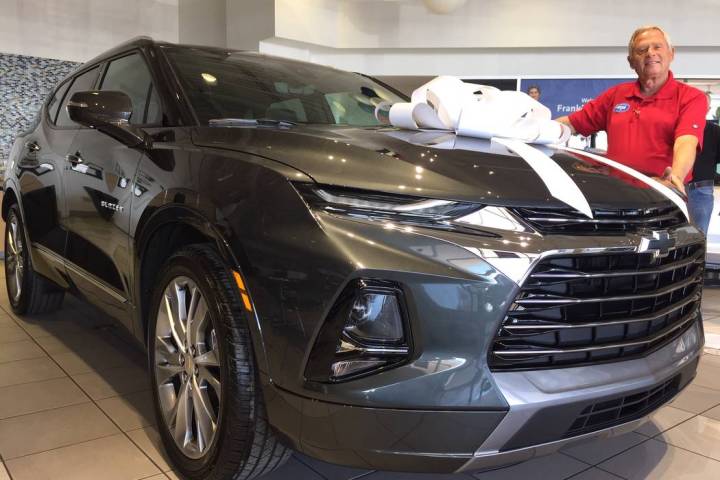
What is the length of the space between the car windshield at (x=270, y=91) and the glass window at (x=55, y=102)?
1.12 meters

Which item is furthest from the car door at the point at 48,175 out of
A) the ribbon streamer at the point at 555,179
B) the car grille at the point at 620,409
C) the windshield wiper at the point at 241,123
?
the car grille at the point at 620,409

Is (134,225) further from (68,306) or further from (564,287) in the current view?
(68,306)

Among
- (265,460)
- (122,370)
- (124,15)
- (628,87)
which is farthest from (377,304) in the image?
(124,15)

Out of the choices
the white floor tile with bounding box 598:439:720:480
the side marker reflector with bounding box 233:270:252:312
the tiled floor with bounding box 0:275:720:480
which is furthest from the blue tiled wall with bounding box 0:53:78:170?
the white floor tile with bounding box 598:439:720:480

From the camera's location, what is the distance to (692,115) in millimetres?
2521

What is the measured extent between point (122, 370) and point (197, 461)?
46.8 inches

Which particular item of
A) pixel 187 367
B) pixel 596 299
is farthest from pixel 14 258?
pixel 596 299

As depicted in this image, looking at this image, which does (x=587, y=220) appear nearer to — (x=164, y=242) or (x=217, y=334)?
(x=217, y=334)

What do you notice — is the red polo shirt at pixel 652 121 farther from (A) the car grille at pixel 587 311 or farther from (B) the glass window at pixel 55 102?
(B) the glass window at pixel 55 102

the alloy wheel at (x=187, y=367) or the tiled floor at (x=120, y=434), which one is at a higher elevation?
the alloy wheel at (x=187, y=367)

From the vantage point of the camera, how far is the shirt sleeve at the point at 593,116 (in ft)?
9.45

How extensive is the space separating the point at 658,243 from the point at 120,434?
1724 millimetres

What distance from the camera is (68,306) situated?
374 centimetres

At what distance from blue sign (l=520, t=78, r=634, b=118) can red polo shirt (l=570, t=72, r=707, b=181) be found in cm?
337
